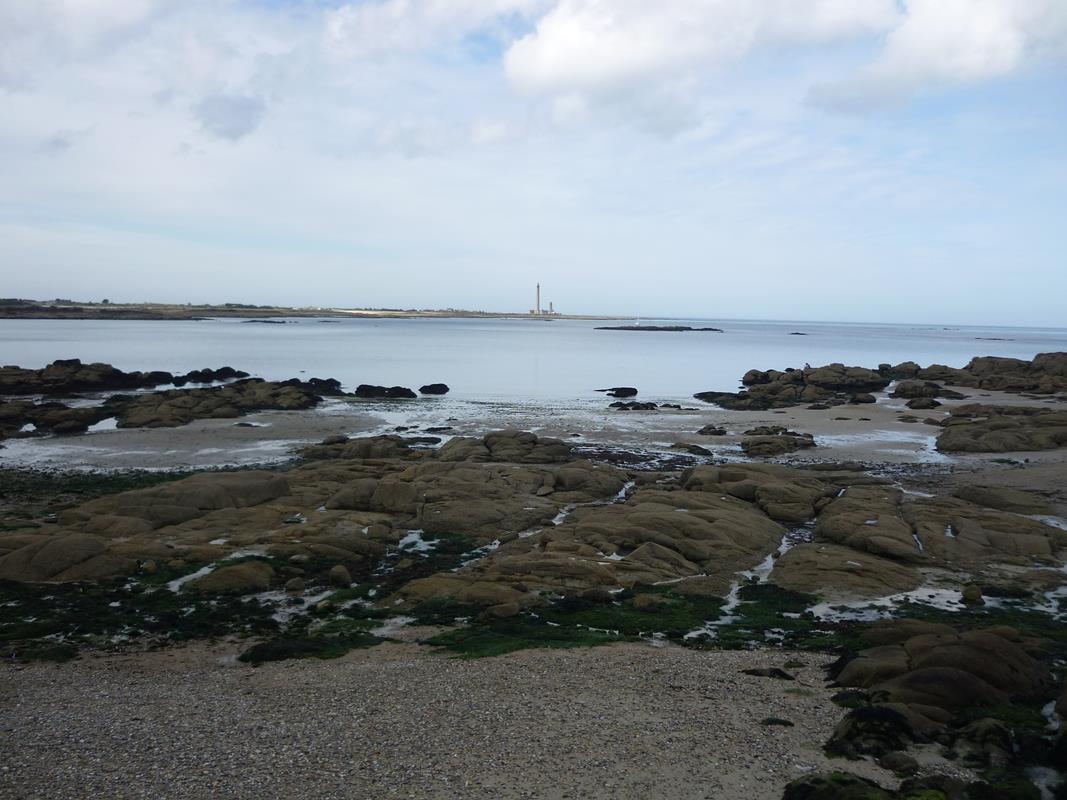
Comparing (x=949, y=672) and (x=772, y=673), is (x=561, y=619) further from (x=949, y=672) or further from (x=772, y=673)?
(x=949, y=672)

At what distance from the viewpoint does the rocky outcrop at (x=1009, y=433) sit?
3694 centimetres

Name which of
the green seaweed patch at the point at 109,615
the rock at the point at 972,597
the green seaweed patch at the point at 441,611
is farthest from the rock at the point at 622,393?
the green seaweed patch at the point at 109,615

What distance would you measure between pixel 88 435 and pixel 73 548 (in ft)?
81.3

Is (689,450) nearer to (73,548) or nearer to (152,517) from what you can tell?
(152,517)

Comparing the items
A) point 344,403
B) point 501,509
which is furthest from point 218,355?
point 501,509

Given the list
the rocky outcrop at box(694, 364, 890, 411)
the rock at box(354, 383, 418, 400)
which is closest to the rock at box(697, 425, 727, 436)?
the rocky outcrop at box(694, 364, 890, 411)

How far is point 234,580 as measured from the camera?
18.7 meters

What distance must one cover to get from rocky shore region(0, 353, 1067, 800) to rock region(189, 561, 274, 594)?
0.09m

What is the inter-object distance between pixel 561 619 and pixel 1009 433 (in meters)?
31.9

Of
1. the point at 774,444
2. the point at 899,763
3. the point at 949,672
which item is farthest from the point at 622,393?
the point at 899,763

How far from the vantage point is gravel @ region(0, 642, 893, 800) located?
9609mm

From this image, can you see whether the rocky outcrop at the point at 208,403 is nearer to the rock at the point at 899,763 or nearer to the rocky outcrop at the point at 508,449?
the rocky outcrop at the point at 508,449

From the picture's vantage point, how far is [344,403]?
56.8 m

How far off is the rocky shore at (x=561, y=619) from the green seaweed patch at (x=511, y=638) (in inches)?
3.4
